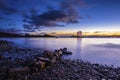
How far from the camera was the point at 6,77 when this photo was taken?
33.0ft

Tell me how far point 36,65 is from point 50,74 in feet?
5.28

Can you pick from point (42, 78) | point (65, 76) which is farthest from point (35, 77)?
point (65, 76)

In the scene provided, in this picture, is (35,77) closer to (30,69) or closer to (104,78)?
(30,69)

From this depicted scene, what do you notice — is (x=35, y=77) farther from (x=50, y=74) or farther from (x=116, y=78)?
(x=116, y=78)

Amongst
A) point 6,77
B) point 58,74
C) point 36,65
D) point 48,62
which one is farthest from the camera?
point 48,62

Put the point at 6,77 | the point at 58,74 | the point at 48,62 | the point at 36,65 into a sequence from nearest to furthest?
the point at 6,77
the point at 58,74
the point at 36,65
the point at 48,62

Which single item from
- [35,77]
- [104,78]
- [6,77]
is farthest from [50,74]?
[104,78]

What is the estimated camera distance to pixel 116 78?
10.5m

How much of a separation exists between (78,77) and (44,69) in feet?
10.9

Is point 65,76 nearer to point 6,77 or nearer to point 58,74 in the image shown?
point 58,74

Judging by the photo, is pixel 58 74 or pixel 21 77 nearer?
pixel 21 77

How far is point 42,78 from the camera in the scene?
33.5 ft

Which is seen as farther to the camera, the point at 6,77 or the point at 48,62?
the point at 48,62

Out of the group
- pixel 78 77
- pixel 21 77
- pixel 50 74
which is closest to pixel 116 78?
pixel 78 77
